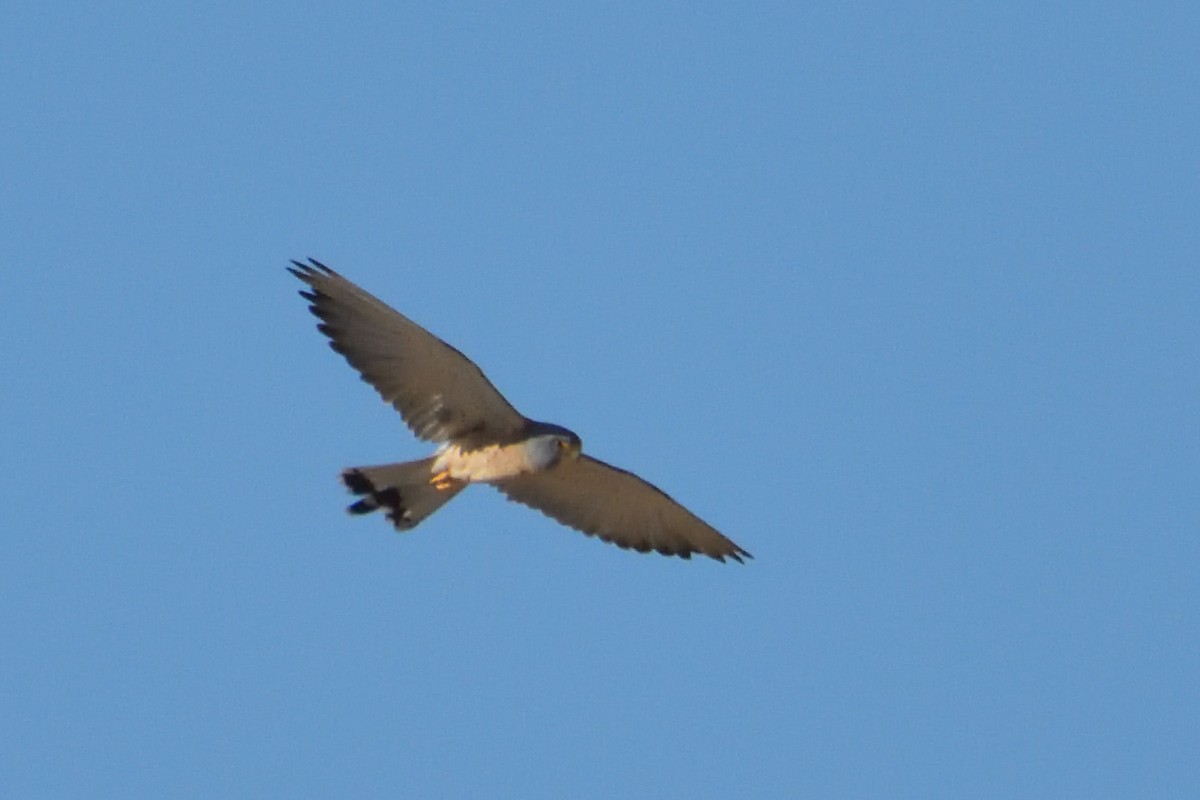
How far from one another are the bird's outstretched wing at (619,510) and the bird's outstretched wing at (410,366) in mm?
673

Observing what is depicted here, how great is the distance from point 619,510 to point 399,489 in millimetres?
1773

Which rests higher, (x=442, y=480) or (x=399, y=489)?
(x=442, y=480)

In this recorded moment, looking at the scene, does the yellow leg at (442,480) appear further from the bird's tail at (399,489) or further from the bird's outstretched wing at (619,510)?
the bird's outstretched wing at (619,510)

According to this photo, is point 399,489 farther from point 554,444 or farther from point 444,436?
point 554,444

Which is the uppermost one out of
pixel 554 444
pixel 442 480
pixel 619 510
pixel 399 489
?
pixel 619 510

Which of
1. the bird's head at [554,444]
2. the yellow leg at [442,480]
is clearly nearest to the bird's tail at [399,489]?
the yellow leg at [442,480]

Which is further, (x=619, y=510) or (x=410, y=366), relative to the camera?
(x=619, y=510)

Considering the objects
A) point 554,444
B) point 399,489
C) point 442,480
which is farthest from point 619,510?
point 399,489

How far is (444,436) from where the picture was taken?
16.2 meters

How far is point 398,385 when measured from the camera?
16.0 metres

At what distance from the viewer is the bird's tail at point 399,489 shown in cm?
1619

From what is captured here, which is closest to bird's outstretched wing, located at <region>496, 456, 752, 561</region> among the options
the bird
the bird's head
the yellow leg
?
the bird

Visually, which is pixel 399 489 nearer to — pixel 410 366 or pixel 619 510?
pixel 410 366

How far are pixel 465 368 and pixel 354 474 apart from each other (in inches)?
49.1
